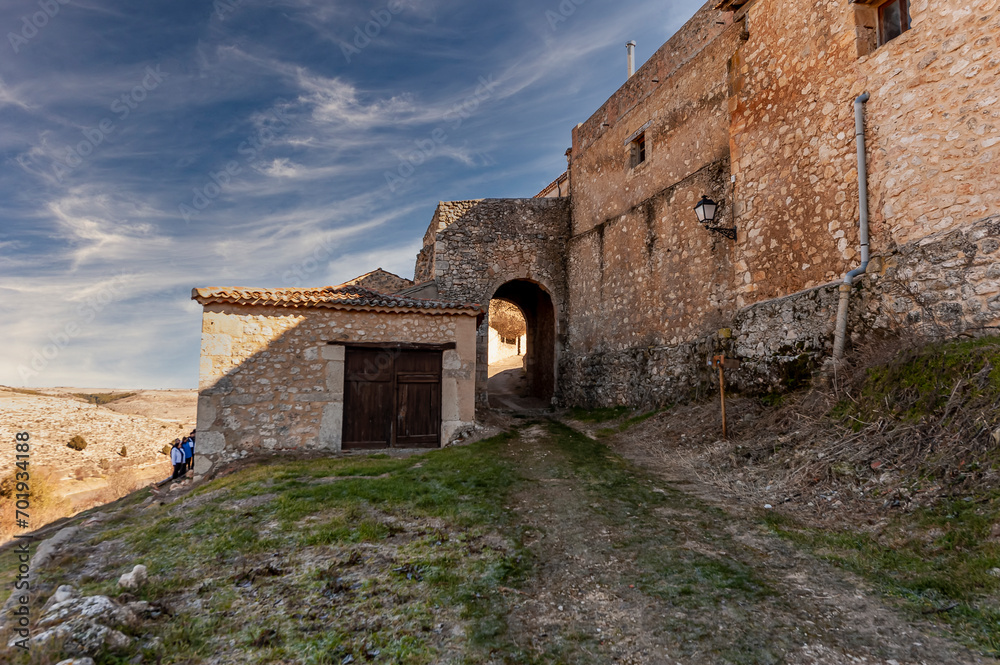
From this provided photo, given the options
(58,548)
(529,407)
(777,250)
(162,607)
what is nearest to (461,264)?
(529,407)

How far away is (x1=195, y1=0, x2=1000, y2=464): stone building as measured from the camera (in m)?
5.55

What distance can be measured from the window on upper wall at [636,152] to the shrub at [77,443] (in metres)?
18.4

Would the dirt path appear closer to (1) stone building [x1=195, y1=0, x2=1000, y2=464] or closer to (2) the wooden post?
(2) the wooden post

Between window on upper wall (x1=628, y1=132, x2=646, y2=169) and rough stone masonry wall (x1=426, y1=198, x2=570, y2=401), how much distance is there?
327 centimetres

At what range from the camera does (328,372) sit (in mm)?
Result: 9555

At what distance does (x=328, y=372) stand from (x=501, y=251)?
803 cm

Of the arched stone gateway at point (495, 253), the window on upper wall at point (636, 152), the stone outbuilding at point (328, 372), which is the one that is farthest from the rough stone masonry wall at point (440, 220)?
the stone outbuilding at point (328, 372)

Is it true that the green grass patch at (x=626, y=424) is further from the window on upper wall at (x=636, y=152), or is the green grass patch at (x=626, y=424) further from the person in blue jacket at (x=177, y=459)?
the person in blue jacket at (x=177, y=459)

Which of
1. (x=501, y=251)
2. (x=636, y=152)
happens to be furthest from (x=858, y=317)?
(x=501, y=251)

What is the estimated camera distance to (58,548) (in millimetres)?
5023

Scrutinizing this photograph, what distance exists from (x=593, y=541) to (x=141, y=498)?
813 centimetres

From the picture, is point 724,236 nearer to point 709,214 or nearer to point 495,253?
point 709,214

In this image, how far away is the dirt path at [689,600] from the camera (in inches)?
101

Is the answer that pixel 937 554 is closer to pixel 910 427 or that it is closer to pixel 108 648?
pixel 910 427
